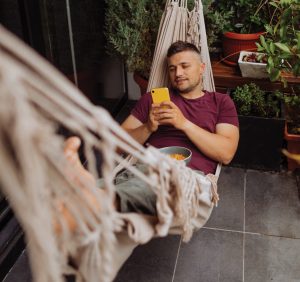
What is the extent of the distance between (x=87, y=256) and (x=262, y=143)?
1.73 meters

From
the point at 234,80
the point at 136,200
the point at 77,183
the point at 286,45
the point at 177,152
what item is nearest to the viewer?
the point at 77,183

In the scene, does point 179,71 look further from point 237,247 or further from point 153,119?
point 237,247

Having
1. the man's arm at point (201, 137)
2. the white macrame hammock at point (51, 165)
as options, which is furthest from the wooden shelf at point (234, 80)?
the white macrame hammock at point (51, 165)

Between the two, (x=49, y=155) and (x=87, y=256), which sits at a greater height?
(x=49, y=155)

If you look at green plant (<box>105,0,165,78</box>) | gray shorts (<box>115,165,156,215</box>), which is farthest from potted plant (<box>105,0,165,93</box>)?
gray shorts (<box>115,165,156,215</box>)

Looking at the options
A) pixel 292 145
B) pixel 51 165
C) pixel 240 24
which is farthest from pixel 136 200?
pixel 240 24

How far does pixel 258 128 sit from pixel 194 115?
57cm

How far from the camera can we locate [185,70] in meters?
1.97

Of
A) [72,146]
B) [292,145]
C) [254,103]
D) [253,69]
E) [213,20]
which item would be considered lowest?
[292,145]

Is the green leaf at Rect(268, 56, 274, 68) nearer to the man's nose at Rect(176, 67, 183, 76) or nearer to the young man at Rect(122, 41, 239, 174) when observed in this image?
the young man at Rect(122, 41, 239, 174)

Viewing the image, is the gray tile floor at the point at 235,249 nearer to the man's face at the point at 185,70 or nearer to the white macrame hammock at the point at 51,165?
the man's face at the point at 185,70

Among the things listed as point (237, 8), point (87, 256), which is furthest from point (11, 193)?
point (237, 8)

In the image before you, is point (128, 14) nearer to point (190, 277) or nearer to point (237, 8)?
point (237, 8)

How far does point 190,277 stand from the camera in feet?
5.95
